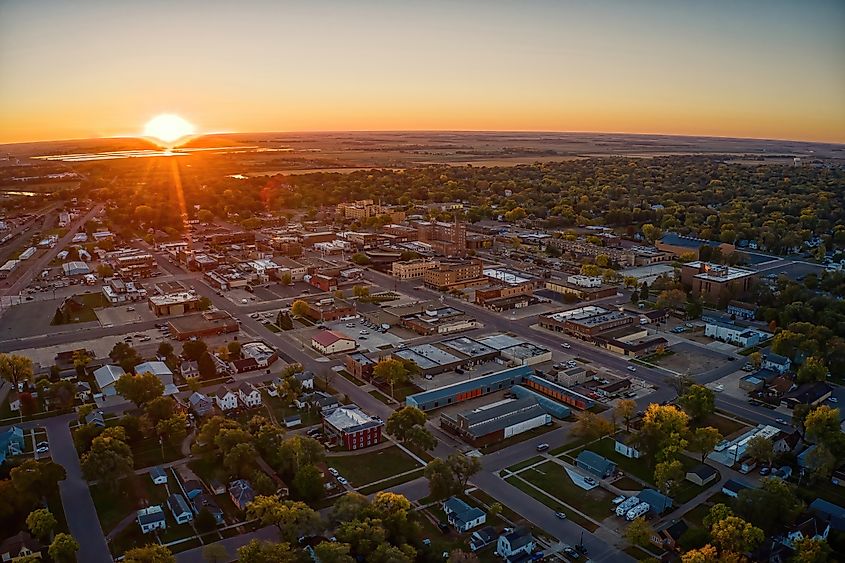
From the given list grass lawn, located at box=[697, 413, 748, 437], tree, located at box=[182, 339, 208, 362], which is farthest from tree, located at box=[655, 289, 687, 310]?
tree, located at box=[182, 339, 208, 362]

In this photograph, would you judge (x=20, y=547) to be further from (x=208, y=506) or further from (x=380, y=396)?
(x=380, y=396)

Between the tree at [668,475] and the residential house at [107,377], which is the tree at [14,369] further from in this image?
the tree at [668,475]

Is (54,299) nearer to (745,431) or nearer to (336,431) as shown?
(336,431)

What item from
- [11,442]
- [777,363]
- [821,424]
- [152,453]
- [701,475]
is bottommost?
[152,453]

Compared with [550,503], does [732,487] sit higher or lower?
higher

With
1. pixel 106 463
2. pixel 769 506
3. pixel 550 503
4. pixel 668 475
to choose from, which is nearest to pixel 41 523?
pixel 106 463

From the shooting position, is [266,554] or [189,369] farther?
[189,369]

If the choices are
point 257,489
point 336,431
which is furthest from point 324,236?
point 257,489
